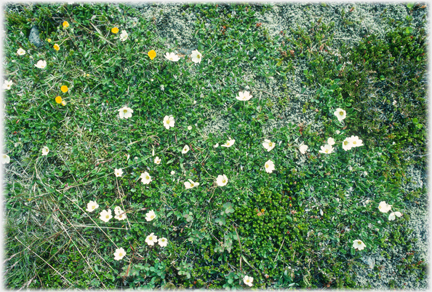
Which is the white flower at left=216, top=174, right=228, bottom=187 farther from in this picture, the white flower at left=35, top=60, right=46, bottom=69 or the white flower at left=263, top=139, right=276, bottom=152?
the white flower at left=35, top=60, right=46, bottom=69

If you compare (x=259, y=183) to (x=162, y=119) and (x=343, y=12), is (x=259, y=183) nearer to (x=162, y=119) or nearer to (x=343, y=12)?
(x=162, y=119)

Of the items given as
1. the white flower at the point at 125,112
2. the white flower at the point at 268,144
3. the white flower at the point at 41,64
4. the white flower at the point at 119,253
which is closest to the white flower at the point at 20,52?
the white flower at the point at 41,64

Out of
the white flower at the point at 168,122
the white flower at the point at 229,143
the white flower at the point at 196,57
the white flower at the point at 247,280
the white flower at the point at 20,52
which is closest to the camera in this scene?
the white flower at the point at 247,280

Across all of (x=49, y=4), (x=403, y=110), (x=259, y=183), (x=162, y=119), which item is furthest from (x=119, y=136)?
(x=403, y=110)

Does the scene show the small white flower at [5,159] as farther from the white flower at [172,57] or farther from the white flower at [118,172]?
the white flower at [172,57]

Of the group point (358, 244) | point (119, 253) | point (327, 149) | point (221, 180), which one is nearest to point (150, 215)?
point (119, 253)

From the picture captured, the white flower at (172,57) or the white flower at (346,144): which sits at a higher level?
the white flower at (172,57)
